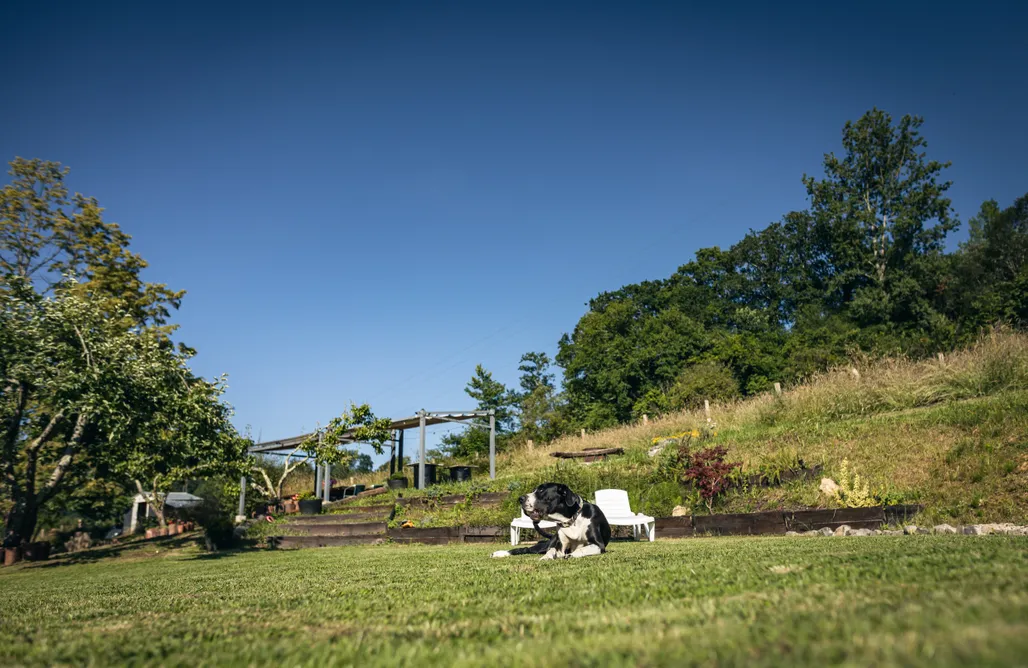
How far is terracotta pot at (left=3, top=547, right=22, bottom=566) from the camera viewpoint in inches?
551

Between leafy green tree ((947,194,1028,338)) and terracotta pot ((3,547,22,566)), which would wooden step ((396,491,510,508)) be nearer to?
terracotta pot ((3,547,22,566))

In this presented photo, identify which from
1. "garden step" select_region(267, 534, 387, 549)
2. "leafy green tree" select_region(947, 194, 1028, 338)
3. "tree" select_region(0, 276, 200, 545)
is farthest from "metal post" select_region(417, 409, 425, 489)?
"leafy green tree" select_region(947, 194, 1028, 338)

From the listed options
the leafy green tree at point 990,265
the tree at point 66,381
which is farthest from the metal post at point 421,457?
the leafy green tree at point 990,265

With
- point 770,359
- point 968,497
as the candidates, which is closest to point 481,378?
point 770,359

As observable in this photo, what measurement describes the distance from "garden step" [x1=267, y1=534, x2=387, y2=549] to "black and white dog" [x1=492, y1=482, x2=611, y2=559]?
8.49 metres

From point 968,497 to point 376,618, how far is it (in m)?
8.89

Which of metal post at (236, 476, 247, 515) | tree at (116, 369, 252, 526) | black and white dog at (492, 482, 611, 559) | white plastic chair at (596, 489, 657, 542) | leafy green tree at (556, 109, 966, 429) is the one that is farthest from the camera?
leafy green tree at (556, 109, 966, 429)

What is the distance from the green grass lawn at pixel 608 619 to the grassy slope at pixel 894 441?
→ 5.75 metres

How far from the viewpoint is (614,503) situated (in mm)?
10609

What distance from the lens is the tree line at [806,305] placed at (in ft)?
118

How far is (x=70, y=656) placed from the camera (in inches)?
89.7

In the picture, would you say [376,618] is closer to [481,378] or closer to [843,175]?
[481,378]

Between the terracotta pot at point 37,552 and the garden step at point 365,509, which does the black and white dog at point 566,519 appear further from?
the terracotta pot at point 37,552

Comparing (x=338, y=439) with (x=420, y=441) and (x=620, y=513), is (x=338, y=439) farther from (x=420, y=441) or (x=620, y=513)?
(x=620, y=513)
